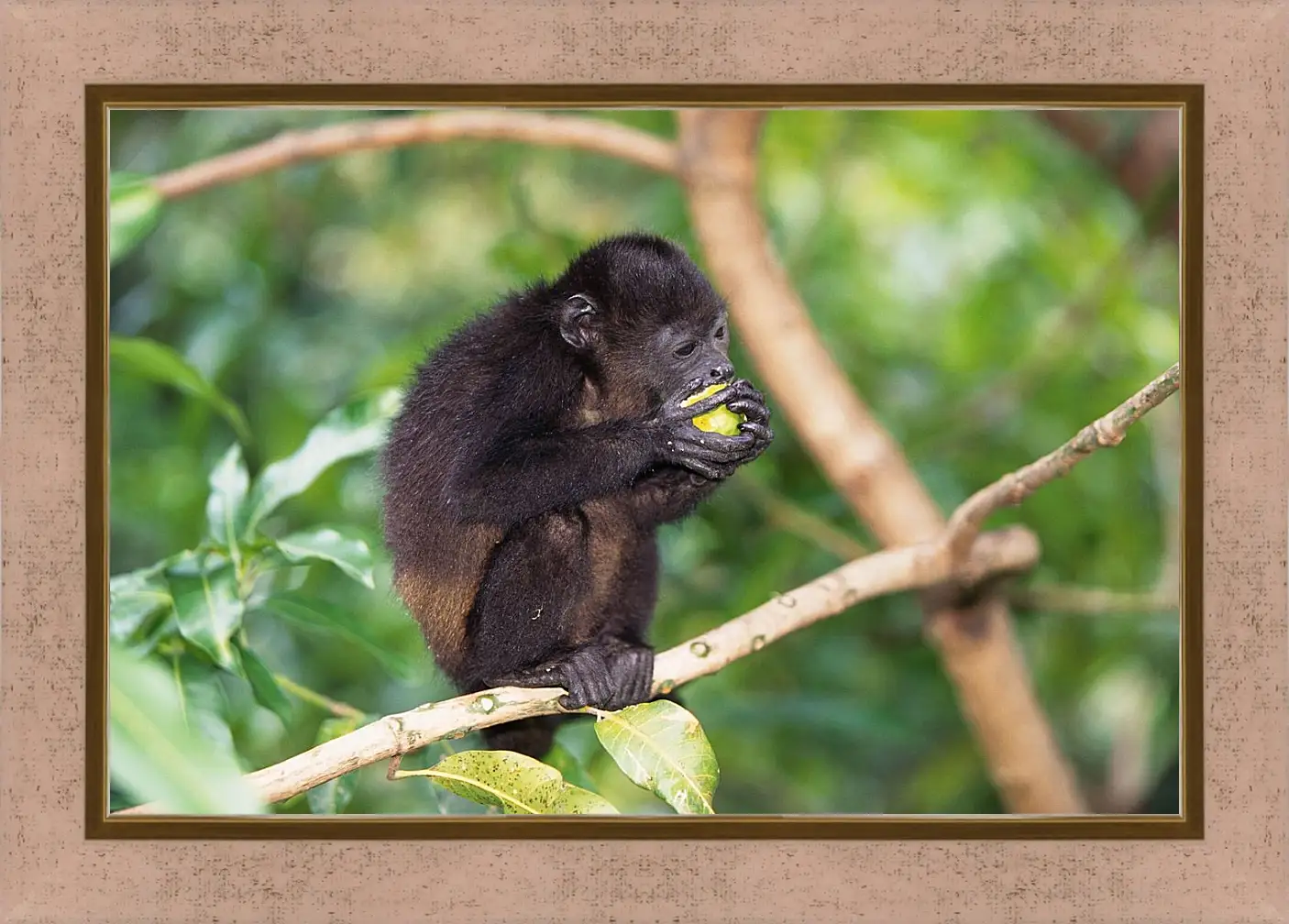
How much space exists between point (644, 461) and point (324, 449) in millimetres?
896

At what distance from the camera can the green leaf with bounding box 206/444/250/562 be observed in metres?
3.04

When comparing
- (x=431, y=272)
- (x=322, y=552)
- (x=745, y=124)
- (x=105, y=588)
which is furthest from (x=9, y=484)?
(x=431, y=272)

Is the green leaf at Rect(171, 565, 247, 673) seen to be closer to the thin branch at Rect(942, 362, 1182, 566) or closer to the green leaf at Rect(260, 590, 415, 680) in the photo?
the green leaf at Rect(260, 590, 415, 680)

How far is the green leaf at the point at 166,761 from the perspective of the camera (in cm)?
179

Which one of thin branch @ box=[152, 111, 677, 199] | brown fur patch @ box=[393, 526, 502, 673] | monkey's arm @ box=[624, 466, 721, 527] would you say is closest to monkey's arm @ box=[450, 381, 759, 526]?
brown fur patch @ box=[393, 526, 502, 673]

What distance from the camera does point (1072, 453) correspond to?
8.71 feet

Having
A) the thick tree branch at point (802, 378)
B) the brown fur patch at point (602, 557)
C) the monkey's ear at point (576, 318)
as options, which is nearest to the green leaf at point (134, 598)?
the brown fur patch at point (602, 557)

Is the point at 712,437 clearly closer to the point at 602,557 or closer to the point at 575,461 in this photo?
the point at 575,461

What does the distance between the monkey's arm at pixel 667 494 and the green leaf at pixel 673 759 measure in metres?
0.73
